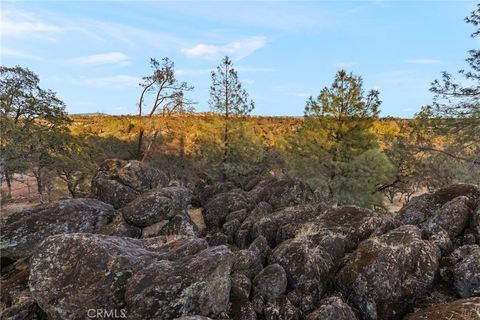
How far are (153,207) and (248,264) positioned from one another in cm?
664

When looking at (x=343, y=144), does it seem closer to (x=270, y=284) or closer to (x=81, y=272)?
(x=270, y=284)

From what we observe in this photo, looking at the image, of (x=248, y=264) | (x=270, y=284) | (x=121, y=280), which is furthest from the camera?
(x=248, y=264)

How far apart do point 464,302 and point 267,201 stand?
48.7 feet

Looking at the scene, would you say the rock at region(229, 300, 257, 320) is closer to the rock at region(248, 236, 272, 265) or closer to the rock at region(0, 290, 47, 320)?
the rock at region(248, 236, 272, 265)

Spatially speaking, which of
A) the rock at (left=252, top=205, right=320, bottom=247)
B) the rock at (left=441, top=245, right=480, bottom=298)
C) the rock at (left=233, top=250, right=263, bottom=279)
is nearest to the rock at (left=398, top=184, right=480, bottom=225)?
the rock at (left=441, top=245, right=480, bottom=298)

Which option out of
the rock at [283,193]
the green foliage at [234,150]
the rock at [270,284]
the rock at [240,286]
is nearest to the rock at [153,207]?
the rock at [240,286]

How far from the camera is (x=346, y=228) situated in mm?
12891

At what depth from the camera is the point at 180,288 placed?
8.02 metres

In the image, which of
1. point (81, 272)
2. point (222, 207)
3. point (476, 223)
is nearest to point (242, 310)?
point (81, 272)

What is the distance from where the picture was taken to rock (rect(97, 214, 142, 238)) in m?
14.4

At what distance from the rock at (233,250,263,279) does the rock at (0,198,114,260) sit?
7520mm

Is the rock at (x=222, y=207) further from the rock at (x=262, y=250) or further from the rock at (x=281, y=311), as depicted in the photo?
the rock at (x=281, y=311)

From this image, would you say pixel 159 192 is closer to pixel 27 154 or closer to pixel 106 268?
pixel 106 268

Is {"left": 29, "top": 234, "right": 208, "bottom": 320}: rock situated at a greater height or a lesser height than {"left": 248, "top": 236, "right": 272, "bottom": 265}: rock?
greater
